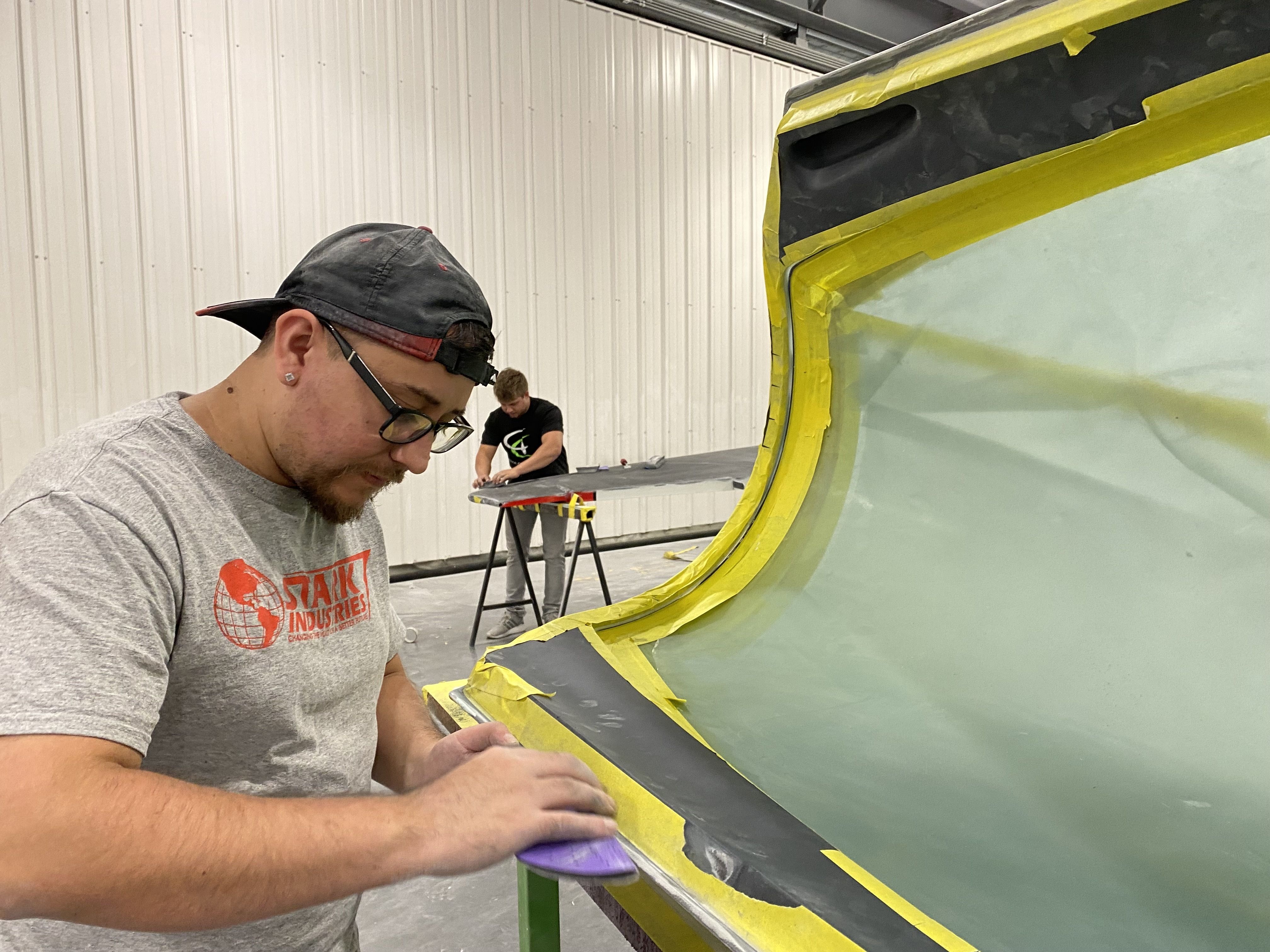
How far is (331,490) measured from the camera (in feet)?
2.68

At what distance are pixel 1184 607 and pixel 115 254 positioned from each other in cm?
456

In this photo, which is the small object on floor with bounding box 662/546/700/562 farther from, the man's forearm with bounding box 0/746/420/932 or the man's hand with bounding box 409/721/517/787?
the man's forearm with bounding box 0/746/420/932

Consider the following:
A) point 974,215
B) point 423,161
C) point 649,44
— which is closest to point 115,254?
point 423,161

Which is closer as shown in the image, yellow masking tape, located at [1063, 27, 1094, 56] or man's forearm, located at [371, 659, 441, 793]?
yellow masking tape, located at [1063, 27, 1094, 56]

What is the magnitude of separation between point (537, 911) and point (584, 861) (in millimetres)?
360

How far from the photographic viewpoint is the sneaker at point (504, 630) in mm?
3701

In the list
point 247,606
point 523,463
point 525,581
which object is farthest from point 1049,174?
point 525,581

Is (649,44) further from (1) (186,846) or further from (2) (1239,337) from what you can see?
(1) (186,846)

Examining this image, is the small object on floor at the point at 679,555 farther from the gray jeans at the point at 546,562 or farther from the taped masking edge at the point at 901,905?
the taped masking edge at the point at 901,905

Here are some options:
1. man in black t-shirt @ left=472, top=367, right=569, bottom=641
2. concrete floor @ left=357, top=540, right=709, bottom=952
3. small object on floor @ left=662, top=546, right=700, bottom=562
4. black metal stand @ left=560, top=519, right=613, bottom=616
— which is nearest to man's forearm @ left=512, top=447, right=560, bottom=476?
man in black t-shirt @ left=472, top=367, right=569, bottom=641

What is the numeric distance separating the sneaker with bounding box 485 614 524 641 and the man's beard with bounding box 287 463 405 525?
115 inches

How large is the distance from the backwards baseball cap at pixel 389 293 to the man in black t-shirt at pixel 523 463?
2.92 metres

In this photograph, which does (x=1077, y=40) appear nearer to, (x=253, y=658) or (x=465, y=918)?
(x=253, y=658)

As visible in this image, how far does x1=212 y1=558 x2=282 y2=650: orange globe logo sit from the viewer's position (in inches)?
28.1
